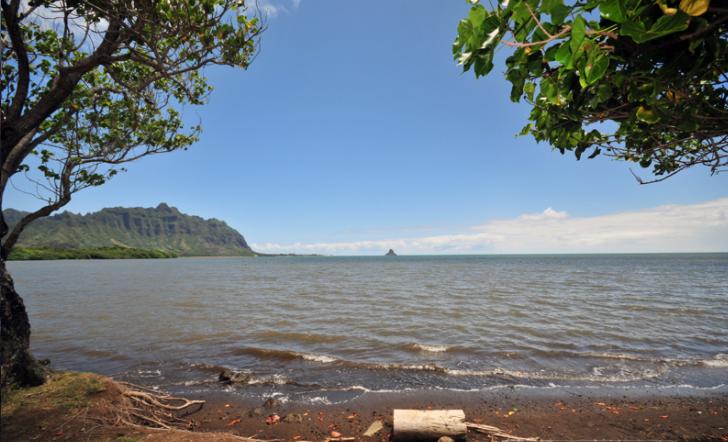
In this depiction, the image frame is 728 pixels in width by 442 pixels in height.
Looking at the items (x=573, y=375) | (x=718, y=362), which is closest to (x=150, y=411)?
(x=573, y=375)

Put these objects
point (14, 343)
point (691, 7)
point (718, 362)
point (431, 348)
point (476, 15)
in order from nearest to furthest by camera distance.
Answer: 1. point (691, 7)
2. point (476, 15)
3. point (14, 343)
4. point (718, 362)
5. point (431, 348)

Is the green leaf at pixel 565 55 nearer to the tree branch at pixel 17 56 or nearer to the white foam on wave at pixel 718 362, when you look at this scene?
the tree branch at pixel 17 56

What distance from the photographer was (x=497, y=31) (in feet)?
8.16

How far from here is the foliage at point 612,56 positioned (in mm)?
2053

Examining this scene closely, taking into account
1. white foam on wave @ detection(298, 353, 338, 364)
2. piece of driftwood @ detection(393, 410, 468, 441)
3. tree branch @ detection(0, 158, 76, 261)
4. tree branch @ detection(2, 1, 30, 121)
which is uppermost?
tree branch @ detection(2, 1, 30, 121)

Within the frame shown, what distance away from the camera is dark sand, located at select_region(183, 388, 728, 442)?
640cm

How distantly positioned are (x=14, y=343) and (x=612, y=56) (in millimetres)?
10113

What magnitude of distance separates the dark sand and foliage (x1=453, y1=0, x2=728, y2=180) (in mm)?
5471

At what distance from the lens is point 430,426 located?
5.77 metres

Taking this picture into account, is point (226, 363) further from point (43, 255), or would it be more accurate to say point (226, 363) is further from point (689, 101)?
point (43, 255)

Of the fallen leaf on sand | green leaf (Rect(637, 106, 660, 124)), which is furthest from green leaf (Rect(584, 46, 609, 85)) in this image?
the fallen leaf on sand

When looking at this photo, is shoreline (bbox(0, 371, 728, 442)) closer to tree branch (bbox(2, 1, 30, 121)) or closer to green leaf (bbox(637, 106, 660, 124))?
tree branch (bbox(2, 1, 30, 121))

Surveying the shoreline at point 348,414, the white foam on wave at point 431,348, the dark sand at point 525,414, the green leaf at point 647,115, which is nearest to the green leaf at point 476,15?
the green leaf at point 647,115

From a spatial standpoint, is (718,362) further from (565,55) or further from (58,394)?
(58,394)
